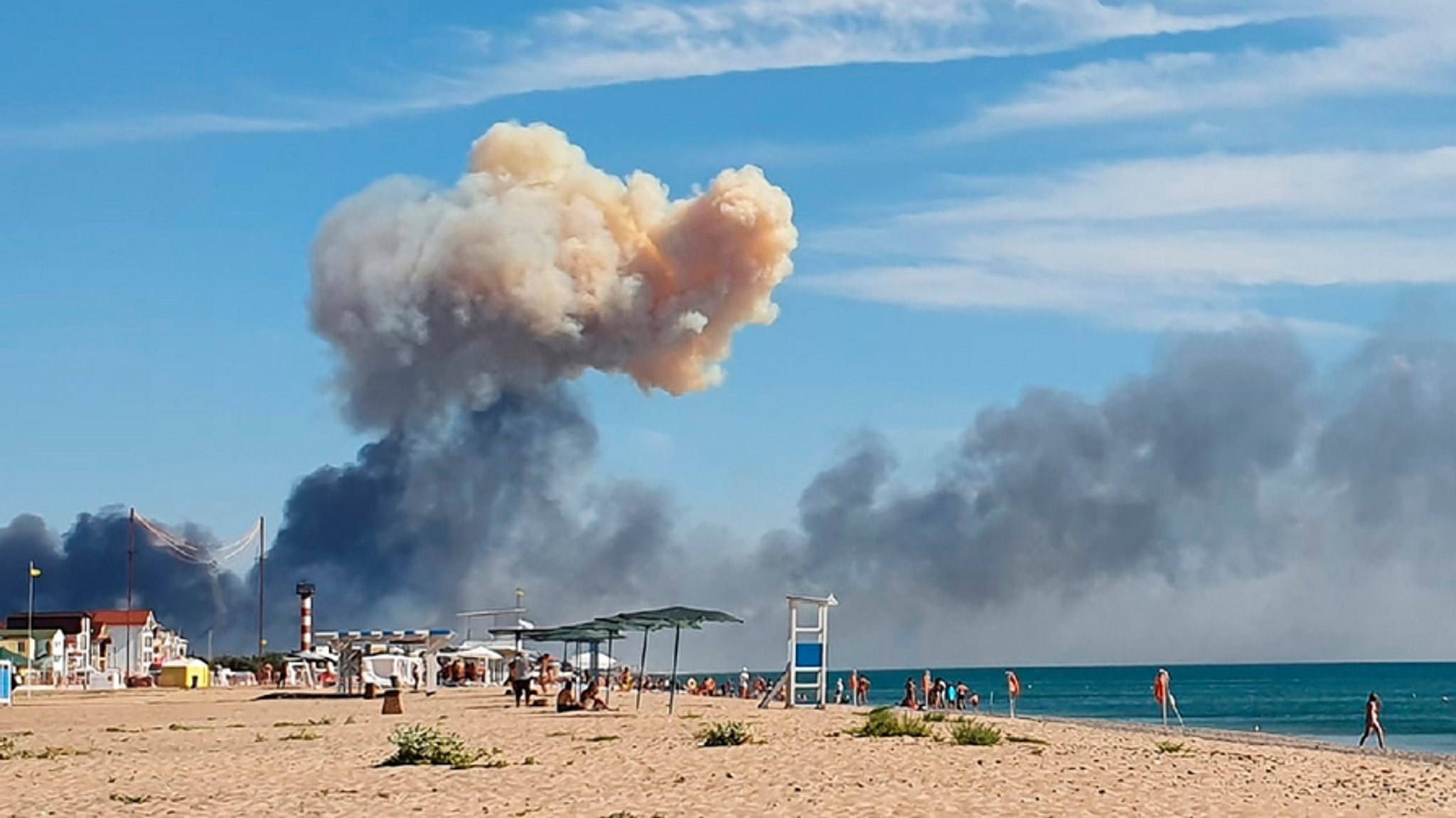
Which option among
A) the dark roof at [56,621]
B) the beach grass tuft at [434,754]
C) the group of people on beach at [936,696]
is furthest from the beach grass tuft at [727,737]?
the dark roof at [56,621]

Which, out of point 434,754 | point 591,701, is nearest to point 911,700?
point 591,701

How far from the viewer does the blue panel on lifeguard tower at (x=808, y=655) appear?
137 ft

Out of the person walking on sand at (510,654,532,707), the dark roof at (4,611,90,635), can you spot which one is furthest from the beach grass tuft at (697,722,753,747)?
the dark roof at (4,611,90,635)

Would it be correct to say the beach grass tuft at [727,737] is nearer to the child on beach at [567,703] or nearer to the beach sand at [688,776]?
the beach sand at [688,776]

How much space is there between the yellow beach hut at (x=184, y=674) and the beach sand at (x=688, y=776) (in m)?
48.9

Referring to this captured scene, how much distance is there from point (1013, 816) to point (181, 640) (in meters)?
122

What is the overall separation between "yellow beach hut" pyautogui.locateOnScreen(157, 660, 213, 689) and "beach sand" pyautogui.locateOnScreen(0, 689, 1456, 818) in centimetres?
4893

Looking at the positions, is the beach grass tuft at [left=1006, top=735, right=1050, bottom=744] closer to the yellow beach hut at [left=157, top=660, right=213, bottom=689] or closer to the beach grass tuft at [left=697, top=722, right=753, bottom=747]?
the beach grass tuft at [left=697, top=722, right=753, bottom=747]

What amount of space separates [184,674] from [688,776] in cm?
6480

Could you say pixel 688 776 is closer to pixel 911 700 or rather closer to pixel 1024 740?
pixel 1024 740

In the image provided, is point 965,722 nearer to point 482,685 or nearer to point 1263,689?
point 482,685

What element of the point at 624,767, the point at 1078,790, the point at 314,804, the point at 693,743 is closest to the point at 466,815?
the point at 314,804

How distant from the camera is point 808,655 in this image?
42.2 m

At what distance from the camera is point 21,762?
78.8ft
